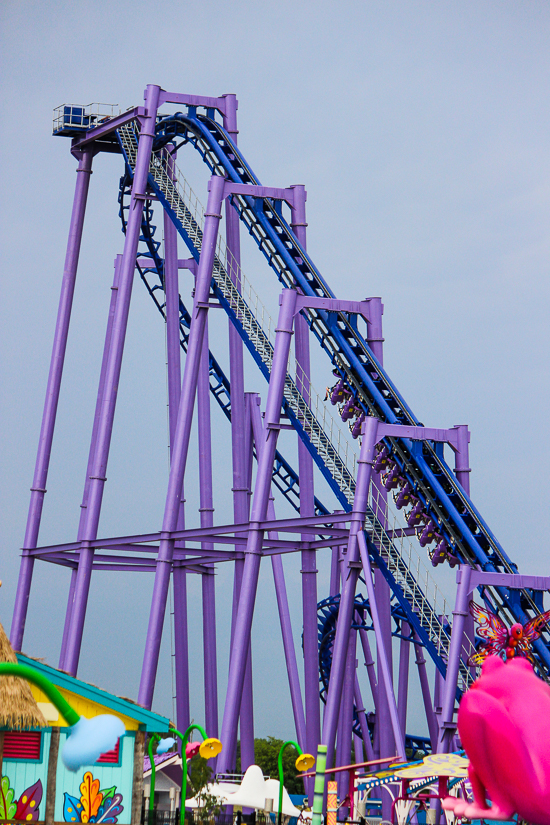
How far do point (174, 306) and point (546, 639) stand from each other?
44.4ft

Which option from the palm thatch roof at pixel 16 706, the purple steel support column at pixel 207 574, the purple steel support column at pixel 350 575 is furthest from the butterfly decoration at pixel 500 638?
the purple steel support column at pixel 207 574

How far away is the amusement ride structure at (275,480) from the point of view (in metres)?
21.9

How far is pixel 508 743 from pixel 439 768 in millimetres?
6975

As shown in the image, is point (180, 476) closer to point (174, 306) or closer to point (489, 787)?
point (174, 306)

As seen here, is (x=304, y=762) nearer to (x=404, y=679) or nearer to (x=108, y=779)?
(x=108, y=779)

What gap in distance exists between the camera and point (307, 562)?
27.2 metres

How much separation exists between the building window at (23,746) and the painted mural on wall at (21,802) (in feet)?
0.95

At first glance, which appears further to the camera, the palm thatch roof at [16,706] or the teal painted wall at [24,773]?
the teal painted wall at [24,773]

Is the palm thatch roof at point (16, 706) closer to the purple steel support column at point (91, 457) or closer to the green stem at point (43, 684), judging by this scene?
the green stem at point (43, 684)

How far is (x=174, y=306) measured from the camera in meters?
30.7

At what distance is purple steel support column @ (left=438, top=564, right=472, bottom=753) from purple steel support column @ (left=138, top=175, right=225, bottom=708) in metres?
7.17

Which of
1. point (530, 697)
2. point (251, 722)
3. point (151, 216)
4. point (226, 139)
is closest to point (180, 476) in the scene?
point (251, 722)

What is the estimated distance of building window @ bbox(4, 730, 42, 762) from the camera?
16125mm

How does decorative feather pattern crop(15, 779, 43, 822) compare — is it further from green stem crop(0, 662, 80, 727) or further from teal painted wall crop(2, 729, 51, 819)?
green stem crop(0, 662, 80, 727)
